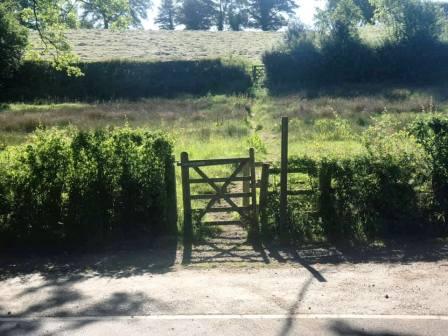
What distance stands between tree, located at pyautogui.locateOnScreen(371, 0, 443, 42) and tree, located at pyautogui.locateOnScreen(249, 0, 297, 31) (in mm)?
45675

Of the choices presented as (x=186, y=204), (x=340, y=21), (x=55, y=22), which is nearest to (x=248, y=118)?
(x=55, y=22)

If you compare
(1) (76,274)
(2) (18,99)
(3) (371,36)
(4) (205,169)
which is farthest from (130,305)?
(3) (371,36)

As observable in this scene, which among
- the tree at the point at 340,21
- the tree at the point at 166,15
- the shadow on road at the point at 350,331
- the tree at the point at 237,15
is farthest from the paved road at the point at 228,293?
the tree at the point at 166,15

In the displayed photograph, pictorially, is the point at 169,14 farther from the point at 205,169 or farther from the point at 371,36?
the point at 205,169

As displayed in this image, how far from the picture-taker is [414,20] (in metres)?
44.0

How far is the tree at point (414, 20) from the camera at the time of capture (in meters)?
43.6

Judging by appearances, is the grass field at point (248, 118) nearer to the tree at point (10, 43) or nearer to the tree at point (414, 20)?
the tree at point (10, 43)

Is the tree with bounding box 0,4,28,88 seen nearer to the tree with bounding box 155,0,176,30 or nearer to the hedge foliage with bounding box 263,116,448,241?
the hedge foliage with bounding box 263,116,448,241

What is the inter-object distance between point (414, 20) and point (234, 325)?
140 ft

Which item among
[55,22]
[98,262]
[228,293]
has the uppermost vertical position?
[55,22]

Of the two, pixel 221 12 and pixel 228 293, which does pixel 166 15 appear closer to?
pixel 221 12

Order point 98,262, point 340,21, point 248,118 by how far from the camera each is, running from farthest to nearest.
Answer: point 340,21 → point 248,118 → point 98,262

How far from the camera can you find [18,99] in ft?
134

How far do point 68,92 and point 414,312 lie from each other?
40.1m
